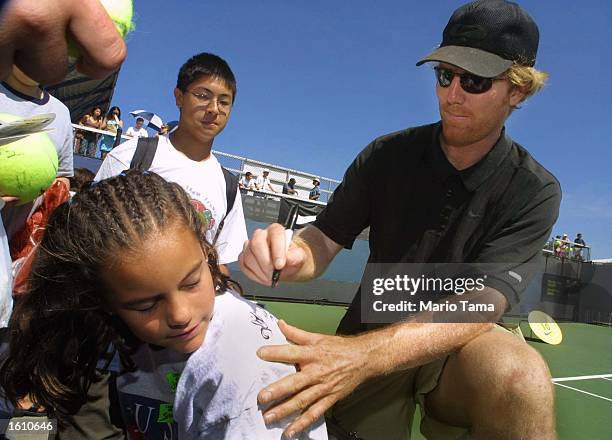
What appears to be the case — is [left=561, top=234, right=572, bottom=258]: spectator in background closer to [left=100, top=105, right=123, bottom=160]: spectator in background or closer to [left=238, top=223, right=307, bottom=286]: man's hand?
[left=100, top=105, right=123, bottom=160]: spectator in background

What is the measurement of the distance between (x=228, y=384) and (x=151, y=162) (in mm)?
1788

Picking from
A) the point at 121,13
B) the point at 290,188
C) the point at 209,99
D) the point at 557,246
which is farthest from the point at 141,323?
the point at 557,246

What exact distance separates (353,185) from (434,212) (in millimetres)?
417

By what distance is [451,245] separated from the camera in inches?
82.0

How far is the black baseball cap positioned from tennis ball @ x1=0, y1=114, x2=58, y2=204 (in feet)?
5.11

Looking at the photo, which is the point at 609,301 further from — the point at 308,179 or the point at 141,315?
the point at 141,315

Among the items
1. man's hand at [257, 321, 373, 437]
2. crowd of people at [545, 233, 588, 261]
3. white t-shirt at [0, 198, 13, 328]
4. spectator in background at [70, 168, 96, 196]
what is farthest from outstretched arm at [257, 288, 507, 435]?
crowd of people at [545, 233, 588, 261]

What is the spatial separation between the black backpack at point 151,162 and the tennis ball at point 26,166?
610mm

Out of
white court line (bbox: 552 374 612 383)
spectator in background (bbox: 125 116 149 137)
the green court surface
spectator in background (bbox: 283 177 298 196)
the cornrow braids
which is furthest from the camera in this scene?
spectator in background (bbox: 283 177 298 196)

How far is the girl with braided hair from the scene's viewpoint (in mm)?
1438

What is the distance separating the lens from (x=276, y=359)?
1455 millimetres

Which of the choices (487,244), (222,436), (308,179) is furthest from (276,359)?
(308,179)

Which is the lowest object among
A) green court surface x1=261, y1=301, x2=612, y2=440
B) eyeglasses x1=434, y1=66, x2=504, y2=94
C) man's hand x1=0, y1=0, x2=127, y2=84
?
green court surface x1=261, y1=301, x2=612, y2=440

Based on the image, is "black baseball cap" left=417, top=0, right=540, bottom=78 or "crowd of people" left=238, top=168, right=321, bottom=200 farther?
"crowd of people" left=238, top=168, right=321, bottom=200
